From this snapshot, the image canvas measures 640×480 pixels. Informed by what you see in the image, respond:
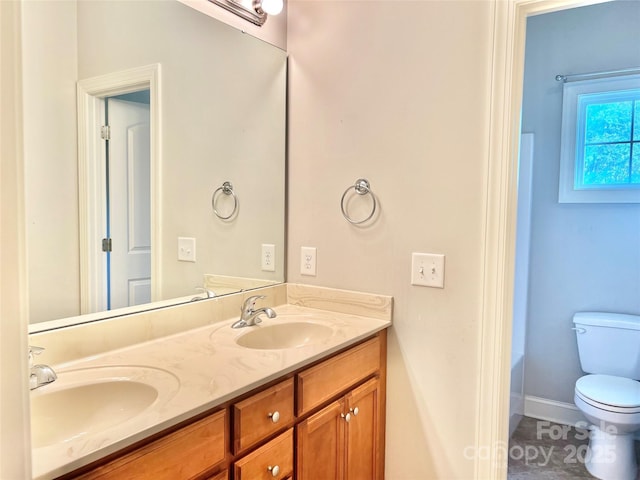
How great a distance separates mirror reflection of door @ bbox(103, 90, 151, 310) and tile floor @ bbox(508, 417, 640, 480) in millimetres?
2010

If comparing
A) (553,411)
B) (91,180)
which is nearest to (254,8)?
(91,180)

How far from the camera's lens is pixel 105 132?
1.33m

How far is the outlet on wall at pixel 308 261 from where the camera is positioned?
1834mm

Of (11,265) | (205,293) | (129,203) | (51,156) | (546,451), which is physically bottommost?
(546,451)

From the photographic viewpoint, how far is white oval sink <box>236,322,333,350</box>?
62.3 inches

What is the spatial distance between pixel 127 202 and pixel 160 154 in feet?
0.68

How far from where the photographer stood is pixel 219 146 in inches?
69.4

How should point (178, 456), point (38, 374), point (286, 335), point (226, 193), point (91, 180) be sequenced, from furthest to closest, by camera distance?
point (226, 193) → point (286, 335) → point (91, 180) → point (38, 374) → point (178, 456)

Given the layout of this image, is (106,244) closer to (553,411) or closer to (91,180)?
(91,180)

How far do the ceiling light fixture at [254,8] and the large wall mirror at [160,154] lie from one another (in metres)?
0.07

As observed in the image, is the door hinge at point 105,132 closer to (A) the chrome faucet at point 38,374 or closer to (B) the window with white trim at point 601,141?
(A) the chrome faucet at point 38,374

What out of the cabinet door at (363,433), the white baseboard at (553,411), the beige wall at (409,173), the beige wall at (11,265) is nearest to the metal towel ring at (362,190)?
the beige wall at (409,173)

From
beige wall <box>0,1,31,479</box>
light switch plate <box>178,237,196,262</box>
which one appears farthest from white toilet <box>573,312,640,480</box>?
beige wall <box>0,1,31,479</box>

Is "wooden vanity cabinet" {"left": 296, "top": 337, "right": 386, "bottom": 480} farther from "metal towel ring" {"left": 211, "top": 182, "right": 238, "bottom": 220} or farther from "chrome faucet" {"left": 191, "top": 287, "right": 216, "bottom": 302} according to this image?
"metal towel ring" {"left": 211, "top": 182, "right": 238, "bottom": 220}
